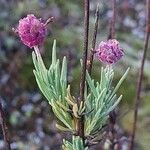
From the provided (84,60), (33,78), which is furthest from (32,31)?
(33,78)

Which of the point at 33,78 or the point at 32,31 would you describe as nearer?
the point at 32,31

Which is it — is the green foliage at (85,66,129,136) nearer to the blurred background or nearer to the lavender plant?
the lavender plant

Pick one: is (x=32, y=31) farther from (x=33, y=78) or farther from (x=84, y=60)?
(x=33, y=78)

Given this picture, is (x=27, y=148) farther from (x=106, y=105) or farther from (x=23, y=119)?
(x=106, y=105)

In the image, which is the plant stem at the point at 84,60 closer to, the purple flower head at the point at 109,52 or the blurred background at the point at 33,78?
the purple flower head at the point at 109,52

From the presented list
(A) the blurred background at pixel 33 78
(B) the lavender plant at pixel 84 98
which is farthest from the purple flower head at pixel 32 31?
(A) the blurred background at pixel 33 78

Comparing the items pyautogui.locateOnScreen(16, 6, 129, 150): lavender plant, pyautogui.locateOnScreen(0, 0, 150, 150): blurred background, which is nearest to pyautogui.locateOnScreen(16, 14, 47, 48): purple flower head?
pyautogui.locateOnScreen(16, 6, 129, 150): lavender plant
